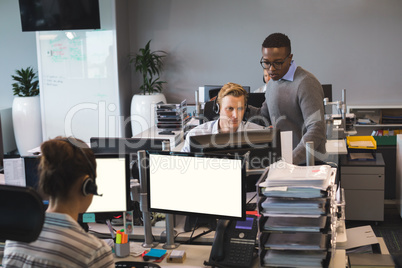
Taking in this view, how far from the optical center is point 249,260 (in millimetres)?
2037

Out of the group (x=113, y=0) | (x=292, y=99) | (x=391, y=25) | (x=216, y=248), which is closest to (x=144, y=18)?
(x=113, y=0)

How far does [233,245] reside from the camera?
2105 mm

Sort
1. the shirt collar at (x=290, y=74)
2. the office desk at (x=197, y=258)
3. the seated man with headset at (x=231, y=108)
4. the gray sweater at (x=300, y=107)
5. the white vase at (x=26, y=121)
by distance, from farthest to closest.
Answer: the white vase at (x=26, y=121) < the seated man with headset at (x=231, y=108) < the shirt collar at (x=290, y=74) < the gray sweater at (x=300, y=107) < the office desk at (x=197, y=258)

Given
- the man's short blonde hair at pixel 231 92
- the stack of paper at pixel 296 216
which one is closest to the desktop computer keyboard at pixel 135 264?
the stack of paper at pixel 296 216

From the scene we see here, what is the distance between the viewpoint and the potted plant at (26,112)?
6512 mm

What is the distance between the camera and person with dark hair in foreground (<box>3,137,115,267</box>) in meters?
1.43

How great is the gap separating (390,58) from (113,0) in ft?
11.6

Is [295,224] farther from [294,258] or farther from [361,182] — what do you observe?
[361,182]

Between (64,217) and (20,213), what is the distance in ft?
1.00

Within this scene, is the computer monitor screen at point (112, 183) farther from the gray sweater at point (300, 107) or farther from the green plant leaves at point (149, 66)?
the green plant leaves at point (149, 66)

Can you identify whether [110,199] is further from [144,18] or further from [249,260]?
[144,18]

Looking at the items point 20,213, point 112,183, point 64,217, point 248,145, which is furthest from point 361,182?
point 20,213

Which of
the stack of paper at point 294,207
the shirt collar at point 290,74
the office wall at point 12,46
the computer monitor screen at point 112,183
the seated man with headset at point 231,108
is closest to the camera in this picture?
the stack of paper at point 294,207

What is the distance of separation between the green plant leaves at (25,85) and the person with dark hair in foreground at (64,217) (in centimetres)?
534
